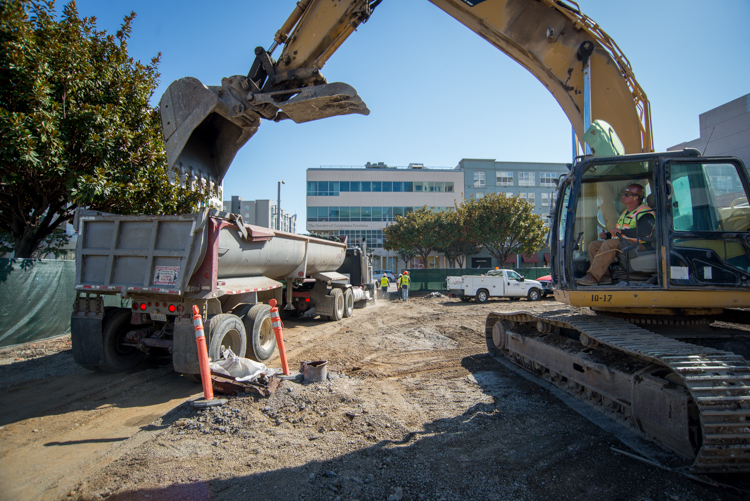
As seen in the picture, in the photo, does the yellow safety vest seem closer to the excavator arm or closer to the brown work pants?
the brown work pants

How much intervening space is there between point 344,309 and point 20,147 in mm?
9538

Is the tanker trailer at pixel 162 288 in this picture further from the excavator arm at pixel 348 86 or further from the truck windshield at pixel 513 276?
the truck windshield at pixel 513 276

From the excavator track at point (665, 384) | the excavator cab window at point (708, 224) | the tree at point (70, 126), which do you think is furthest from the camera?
the tree at point (70, 126)

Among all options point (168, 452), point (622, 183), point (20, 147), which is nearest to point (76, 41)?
point (20, 147)

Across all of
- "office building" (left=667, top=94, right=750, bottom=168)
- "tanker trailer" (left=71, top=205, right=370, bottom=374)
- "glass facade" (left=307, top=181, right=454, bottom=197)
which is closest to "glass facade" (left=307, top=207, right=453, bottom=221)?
"glass facade" (left=307, top=181, right=454, bottom=197)

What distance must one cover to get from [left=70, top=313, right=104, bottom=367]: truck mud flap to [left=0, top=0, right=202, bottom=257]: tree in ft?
9.21

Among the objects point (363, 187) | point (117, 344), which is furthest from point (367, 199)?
point (117, 344)

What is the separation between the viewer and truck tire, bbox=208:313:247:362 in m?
5.75

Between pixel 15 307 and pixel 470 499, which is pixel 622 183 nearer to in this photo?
pixel 470 499

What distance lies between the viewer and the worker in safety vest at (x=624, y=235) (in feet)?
14.4

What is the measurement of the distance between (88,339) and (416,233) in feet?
93.5

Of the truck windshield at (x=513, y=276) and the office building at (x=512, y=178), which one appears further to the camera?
the office building at (x=512, y=178)

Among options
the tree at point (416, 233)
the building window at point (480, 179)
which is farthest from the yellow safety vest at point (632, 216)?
the building window at point (480, 179)

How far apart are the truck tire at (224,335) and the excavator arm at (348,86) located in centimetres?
208
